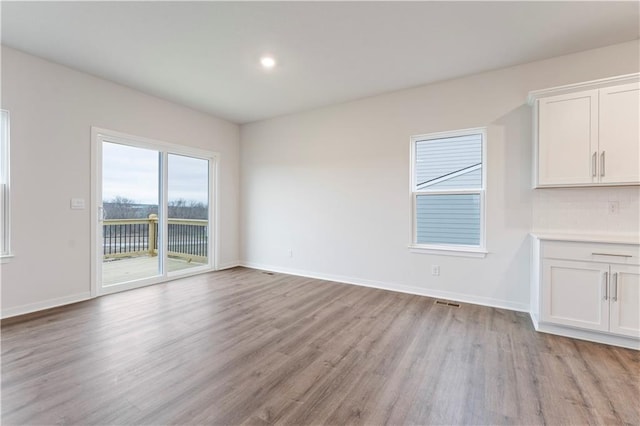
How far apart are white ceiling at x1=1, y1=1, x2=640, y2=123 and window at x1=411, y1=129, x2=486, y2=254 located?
83cm

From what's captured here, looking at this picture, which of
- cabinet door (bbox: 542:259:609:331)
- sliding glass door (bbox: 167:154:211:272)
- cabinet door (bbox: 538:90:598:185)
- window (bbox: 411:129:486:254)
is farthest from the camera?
sliding glass door (bbox: 167:154:211:272)

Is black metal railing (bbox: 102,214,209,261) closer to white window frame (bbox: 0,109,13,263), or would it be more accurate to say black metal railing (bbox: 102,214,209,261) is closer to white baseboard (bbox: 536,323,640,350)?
white window frame (bbox: 0,109,13,263)

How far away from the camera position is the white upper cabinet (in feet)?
8.33

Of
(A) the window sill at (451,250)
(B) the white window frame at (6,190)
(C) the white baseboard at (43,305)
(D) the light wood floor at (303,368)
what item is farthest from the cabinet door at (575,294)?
(B) the white window frame at (6,190)

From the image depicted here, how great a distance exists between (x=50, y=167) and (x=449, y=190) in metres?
4.81

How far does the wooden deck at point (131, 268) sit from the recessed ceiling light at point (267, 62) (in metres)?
3.31

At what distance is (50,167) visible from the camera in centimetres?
321

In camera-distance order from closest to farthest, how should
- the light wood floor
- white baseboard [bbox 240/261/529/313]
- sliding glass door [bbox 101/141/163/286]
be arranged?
the light wood floor
white baseboard [bbox 240/261/529/313]
sliding glass door [bbox 101/141/163/286]

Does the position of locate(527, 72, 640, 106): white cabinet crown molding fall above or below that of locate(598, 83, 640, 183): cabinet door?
above

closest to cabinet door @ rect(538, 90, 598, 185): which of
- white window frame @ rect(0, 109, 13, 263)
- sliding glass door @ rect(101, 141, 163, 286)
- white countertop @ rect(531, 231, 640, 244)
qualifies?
white countertop @ rect(531, 231, 640, 244)

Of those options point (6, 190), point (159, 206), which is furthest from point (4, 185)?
point (159, 206)

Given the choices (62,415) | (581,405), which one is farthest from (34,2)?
(581,405)

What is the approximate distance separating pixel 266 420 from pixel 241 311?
5.65 feet

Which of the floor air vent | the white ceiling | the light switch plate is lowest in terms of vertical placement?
the floor air vent
